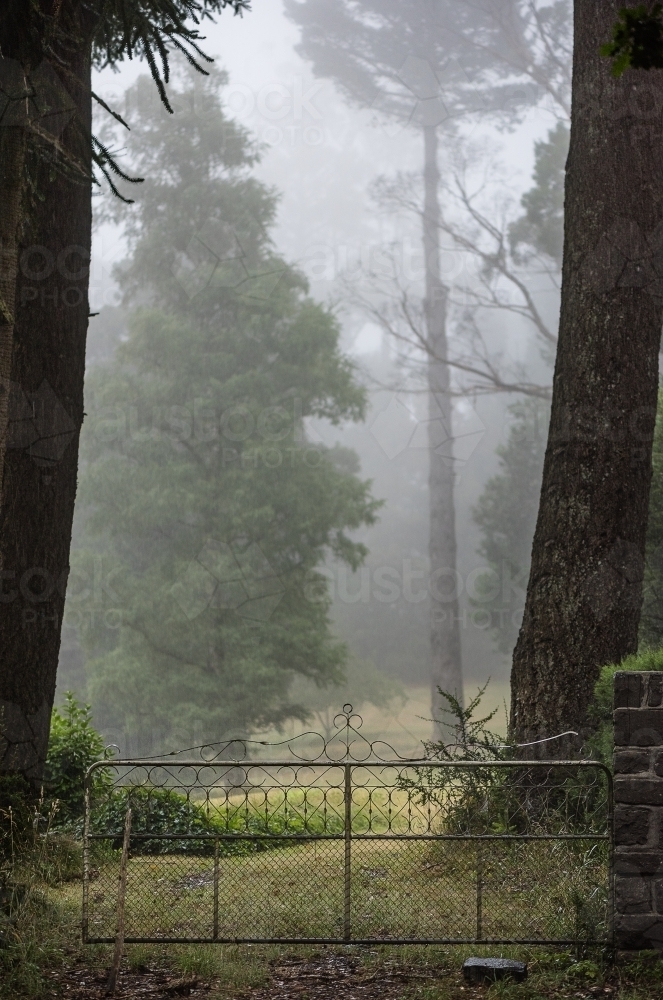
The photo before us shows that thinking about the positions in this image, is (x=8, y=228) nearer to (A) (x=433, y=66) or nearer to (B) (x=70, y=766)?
(B) (x=70, y=766)

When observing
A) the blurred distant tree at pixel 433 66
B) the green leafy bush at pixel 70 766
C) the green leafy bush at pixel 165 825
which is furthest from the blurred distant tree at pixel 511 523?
the green leafy bush at pixel 70 766

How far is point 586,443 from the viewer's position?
23.9ft

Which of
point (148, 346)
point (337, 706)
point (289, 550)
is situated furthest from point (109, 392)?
point (337, 706)

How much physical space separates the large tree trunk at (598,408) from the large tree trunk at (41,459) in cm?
333

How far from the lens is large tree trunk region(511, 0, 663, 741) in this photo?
7.16 metres

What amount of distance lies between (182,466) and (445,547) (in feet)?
19.7

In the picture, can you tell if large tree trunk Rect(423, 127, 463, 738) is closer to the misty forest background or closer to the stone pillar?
the misty forest background

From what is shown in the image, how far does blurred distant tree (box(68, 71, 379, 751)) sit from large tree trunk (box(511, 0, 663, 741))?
9399mm

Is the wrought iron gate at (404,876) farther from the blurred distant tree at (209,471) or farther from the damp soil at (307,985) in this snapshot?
the blurred distant tree at (209,471)

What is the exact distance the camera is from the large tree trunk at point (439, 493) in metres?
19.9

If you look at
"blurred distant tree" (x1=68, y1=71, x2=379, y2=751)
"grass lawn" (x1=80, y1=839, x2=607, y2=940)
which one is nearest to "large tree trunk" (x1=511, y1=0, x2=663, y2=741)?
"grass lawn" (x1=80, y1=839, x2=607, y2=940)

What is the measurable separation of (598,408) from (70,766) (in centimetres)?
500

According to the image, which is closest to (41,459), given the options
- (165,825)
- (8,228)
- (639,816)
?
(8,228)

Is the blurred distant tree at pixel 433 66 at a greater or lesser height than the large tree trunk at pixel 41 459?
greater
